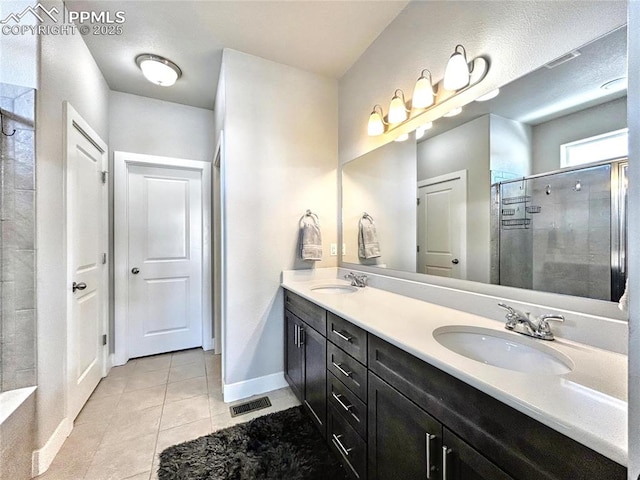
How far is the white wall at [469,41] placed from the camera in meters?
1.00

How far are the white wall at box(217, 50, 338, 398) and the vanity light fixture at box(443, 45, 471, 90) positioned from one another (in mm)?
1257

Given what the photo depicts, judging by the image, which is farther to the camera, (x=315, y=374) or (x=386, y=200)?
(x=386, y=200)

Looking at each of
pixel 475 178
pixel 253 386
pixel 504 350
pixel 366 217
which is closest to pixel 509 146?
pixel 475 178

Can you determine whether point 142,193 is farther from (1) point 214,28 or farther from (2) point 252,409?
(2) point 252,409

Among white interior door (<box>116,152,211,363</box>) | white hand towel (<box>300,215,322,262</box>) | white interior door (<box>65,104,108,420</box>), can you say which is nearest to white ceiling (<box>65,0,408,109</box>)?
white interior door (<box>65,104,108,420</box>)

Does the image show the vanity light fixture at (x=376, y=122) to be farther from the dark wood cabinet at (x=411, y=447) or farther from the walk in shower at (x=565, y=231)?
the dark wood cabinet at (x=411, y=447)

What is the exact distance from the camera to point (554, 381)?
2.29 feet

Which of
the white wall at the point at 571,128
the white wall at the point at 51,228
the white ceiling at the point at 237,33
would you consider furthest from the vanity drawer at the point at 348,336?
the white ceiling at the point at 237,33

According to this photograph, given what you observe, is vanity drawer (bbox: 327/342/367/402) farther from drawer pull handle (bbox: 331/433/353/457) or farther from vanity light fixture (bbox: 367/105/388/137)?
vanity light fixture (bbox: 367/105/388/137)

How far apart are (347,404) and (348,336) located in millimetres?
331

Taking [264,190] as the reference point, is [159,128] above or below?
above

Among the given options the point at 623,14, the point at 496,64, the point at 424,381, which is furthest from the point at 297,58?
the point at 424,381

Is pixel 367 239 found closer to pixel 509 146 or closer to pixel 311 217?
pixel 311 217

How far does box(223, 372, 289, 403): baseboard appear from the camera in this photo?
2062mm
